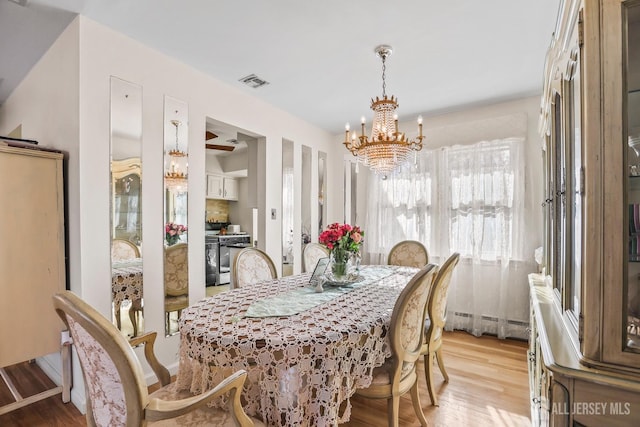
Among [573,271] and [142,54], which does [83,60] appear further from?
[573,271]

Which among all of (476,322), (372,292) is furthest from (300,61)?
(476,322)

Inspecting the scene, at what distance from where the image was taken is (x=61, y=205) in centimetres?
218

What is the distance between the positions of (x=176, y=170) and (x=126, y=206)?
1.70ft

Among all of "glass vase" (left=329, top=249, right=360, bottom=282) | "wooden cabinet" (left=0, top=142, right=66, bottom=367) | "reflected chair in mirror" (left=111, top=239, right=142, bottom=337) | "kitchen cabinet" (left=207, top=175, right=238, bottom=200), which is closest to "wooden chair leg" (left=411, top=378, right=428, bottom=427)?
"glass vase" (left=329, top=249, right=360, bottom=282)

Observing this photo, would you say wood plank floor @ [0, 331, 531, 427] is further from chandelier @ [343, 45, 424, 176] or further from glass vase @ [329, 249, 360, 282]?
chandelier @ [343, 45, 424, 176]

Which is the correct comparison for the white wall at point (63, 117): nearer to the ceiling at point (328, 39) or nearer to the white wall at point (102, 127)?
the white wall at point (102, 127)

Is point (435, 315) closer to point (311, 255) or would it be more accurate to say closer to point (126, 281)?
point (311, 255)

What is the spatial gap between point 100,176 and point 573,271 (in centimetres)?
274

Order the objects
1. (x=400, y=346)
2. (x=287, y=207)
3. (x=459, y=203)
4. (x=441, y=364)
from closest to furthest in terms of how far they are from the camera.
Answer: (x=400, y=346) < (x=441, y=364) < (x=459, y=203) < (x=287, y=207)

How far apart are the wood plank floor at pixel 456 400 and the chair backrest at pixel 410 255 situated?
959 millimetres

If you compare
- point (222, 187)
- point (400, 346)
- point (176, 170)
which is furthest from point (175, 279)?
point (222, 187)

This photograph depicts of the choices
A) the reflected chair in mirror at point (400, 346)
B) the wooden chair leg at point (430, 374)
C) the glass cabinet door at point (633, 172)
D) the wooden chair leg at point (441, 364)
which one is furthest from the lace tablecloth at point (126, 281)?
the glass cabinet door at point (633, 172)

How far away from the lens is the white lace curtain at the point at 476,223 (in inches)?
133

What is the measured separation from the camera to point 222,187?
6.70m
